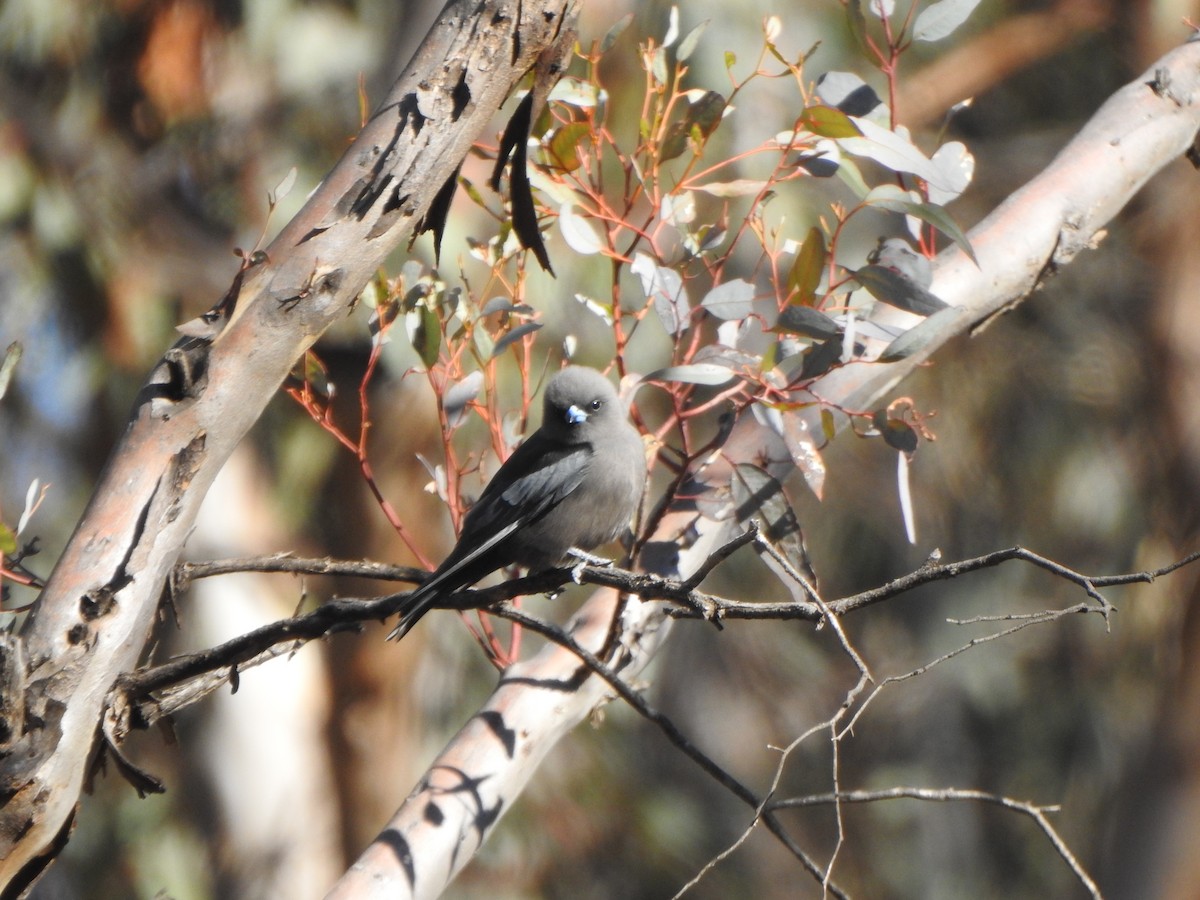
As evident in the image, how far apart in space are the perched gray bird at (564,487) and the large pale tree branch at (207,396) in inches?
23.5

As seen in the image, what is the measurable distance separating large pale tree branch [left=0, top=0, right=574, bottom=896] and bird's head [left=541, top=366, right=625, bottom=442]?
0.80 meters

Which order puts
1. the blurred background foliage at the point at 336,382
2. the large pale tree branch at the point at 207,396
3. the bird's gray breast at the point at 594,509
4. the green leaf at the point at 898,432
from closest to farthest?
the large pale tree branch at the point at 207,396, the green leaf at the point at 898,432, the bird's gray breast at the point at 594,509, the blurred background foliage at the point at 336,382

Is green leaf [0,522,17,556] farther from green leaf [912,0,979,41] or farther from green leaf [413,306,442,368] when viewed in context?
green leaf [912,0,979,41]

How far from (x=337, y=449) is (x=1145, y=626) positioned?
3988mm

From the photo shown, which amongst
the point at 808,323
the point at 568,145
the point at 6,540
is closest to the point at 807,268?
the point at 808,323

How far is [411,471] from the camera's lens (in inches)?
170

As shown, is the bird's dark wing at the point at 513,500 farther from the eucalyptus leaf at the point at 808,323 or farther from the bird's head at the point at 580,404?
the eucalyptus leaf at the point at 808,323

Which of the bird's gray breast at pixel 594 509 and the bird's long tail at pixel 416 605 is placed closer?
the bird's long tail at pixel 416 605

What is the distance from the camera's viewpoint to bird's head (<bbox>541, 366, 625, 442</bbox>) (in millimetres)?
2490

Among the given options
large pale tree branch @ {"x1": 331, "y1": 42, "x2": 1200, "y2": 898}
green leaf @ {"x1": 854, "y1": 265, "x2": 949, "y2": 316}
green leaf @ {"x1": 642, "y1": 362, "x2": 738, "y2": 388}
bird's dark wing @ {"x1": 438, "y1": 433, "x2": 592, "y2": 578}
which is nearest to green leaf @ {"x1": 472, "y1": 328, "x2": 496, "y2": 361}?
bird's dark wing @ {"x1": 438, "y1": 433, "x2": 592, "y2": 578}

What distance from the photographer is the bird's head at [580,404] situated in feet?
8.17

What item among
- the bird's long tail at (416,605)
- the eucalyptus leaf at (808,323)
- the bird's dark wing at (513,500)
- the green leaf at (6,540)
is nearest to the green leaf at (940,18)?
the eucalyptus leaf at (808,323)

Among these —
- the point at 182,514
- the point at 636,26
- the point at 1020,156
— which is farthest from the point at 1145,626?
the point at 182,514

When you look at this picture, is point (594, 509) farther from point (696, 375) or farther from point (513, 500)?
point (696, 375)
